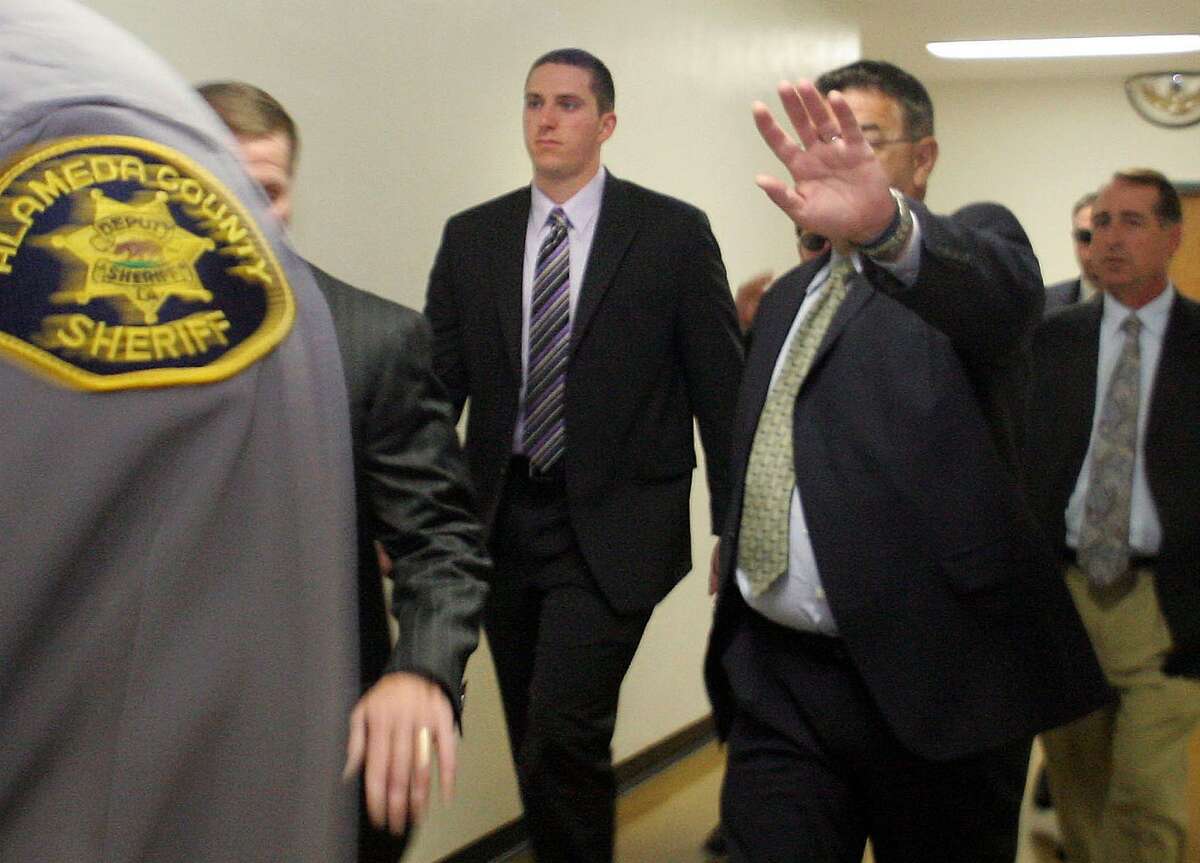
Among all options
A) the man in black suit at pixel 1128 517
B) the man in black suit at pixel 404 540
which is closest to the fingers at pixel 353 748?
the man in black suit at pixel 404 540

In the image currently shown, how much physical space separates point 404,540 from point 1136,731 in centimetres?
226

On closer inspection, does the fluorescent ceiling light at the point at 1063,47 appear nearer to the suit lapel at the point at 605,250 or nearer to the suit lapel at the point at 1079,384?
the suit lapel at the point at 1079,384

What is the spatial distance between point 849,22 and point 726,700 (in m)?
5.18

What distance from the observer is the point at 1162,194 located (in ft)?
12.0

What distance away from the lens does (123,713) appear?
575 millimetres

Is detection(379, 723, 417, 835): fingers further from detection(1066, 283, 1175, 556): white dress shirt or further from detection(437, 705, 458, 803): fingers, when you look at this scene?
detection(1066, 283, 1175, 556): white dress shirt

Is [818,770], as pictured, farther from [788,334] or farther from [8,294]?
[8,294]

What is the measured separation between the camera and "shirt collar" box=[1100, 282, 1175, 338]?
339 centimetres

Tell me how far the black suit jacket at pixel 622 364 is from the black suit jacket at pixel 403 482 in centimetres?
139

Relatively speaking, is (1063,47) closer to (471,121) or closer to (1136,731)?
(471,121)

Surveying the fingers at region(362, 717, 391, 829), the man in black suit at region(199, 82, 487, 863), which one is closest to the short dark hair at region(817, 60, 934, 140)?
the man in black suit at region(199, 82, 487, 863)

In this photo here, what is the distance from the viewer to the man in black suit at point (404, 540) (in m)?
0.97

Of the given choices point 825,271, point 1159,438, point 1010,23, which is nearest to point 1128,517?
point 1159,438

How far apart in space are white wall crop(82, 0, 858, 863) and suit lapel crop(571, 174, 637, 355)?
1.65 ft
